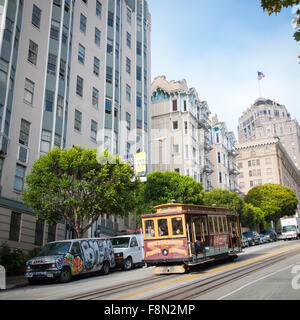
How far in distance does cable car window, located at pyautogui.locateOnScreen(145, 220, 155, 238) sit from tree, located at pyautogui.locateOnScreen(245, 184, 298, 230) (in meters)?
55.4

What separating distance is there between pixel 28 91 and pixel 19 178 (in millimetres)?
6841

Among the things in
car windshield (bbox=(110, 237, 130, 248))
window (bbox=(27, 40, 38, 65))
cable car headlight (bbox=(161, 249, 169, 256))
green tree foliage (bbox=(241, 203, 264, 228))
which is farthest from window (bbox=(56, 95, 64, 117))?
green tree foliage (bbox=(241, 203, 264, 228))

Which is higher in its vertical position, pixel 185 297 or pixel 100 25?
pixel 100 25

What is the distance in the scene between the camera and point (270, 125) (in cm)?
16062

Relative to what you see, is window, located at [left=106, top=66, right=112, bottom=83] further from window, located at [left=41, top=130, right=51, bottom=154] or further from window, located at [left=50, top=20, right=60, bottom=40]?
window, located at [left=41, top=130, right=51, bottom=154]

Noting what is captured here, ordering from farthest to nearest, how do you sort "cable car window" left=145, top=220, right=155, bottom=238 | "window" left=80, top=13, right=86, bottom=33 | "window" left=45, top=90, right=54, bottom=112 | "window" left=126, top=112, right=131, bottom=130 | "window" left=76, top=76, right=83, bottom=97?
"window" left=126, top=112, right=131, bottom=130
"window" left=80, top=13, right=86, bottom=33
"window" left=76, top=76, right=83, bottom=97
"window" left=45, top=90, right=54, bottom=112
"cable car window" left=145, top=220, right=155, bottom=238

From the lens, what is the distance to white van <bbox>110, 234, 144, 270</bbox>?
2017 cm

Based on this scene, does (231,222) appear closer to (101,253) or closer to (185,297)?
(101,253)

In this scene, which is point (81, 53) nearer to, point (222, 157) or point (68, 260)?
point (68, 260)

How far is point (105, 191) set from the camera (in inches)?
799

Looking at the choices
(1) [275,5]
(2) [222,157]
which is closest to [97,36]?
(1) [275,5]

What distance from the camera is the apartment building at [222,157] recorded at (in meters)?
60.7
